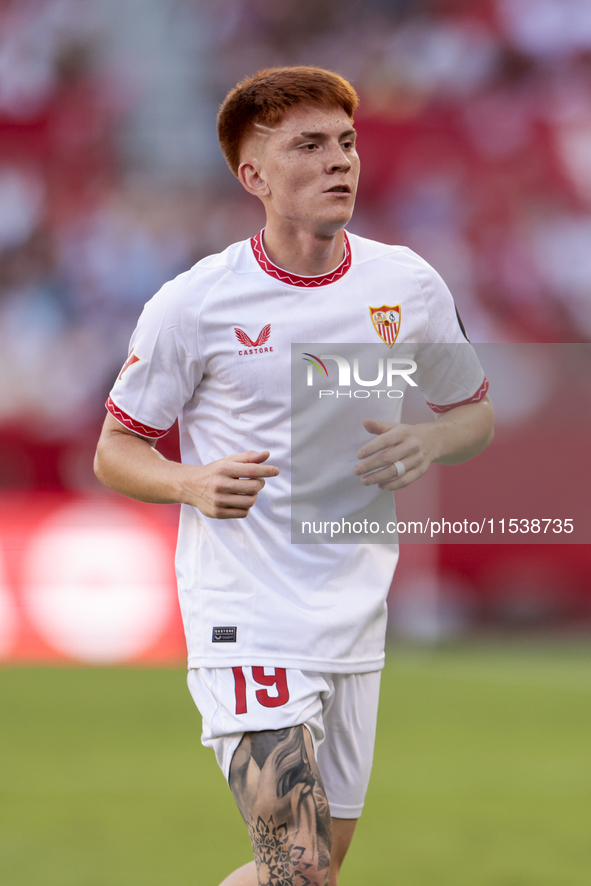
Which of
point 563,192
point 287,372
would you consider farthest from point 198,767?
point 563,192

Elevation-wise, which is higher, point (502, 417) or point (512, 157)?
point (512, 157)

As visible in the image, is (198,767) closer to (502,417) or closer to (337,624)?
(337,624)

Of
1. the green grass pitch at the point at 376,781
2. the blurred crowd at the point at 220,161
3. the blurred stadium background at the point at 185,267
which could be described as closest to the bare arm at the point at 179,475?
the green grass pitch at the point at 376,781

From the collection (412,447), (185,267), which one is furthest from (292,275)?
(185,267)

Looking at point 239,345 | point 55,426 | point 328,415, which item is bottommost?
point 55,426

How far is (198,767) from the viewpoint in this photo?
5910mm

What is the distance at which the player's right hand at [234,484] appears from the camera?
233 cm

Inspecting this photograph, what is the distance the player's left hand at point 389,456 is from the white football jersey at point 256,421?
0.21 m

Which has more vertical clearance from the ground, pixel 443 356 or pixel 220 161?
pixel 220 161

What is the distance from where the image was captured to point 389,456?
2521mm

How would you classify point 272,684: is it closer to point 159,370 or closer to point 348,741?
point 348,741

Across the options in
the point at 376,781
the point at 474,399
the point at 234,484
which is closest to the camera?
the point at 234,484

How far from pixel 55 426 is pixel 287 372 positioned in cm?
766

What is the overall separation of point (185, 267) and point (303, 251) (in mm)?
8301
